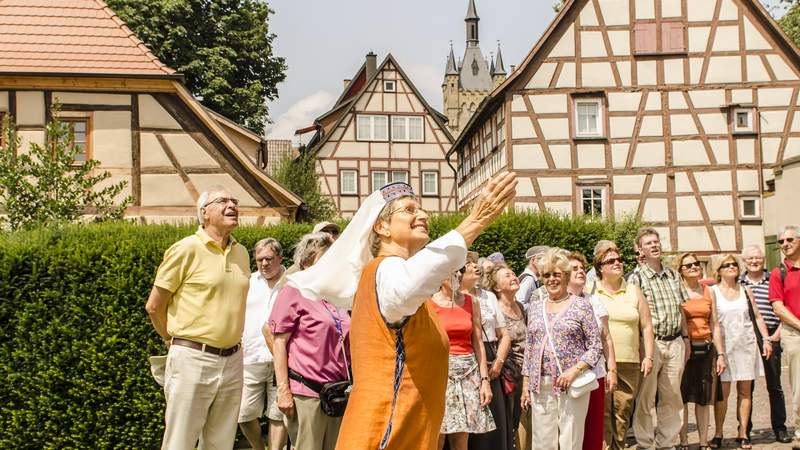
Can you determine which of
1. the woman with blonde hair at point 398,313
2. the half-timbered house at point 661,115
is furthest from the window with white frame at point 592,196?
the woman with blonde hair at point 398,313

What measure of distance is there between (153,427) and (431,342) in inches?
252

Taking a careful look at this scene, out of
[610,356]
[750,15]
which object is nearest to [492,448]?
[610,356]

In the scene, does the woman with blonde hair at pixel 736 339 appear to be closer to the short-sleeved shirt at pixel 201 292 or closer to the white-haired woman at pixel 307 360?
the white-haired woman at pixel 307 360

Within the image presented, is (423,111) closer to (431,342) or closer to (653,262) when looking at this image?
(653,262)

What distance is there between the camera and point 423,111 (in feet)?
138

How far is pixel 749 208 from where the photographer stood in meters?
26.1

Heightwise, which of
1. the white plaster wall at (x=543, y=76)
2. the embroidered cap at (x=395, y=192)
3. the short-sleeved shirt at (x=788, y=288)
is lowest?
the short-sleeved shirt at (x=788, y=288)

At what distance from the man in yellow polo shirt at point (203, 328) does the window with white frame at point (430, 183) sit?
1412 inches

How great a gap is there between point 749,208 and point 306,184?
657 inches

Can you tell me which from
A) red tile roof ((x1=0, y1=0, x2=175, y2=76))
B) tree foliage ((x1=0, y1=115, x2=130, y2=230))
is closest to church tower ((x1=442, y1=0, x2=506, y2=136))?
red tile roof ((x1=0, y1=0, x2=175, y2=76))

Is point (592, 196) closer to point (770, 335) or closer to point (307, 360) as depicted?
point (770, 335)

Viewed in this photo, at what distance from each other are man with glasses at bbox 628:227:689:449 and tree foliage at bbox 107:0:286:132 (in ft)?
72.9

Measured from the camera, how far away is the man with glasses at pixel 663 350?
8.48m

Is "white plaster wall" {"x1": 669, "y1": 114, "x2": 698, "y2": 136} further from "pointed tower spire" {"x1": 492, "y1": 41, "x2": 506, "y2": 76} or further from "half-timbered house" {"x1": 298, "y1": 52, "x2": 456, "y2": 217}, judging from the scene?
"pointed tower spire" {"x1": 492, "y1": 41, "x2": 506, "y2": 76}
